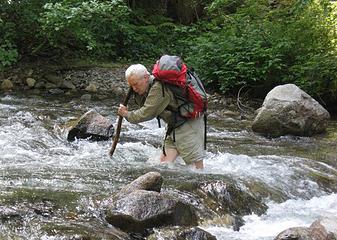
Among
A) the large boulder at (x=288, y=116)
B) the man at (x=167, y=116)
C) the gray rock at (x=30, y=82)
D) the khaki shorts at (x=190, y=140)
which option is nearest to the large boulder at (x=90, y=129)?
the man at (x=167, y=116)

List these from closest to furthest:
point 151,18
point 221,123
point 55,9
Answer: point 221,123, point 55,9, point 151,18

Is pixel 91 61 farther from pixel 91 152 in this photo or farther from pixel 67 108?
pixel 91 152

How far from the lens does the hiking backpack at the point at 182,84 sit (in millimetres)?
6152

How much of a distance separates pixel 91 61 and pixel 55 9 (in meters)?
3.44

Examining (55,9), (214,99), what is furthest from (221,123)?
(55,9)

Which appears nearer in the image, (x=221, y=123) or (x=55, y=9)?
(x=221, y=123)

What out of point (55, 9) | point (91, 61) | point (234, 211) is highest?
point (55, 9)

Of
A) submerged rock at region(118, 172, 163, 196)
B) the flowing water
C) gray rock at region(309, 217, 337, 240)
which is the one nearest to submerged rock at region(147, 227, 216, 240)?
the flowing water

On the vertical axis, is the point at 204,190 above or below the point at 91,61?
below

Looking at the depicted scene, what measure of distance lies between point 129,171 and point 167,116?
3.04 ft

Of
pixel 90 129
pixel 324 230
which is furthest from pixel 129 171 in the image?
pixel 324 230

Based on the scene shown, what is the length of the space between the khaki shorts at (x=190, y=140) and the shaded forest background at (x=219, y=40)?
241 inches

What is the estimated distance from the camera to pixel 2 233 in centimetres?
451

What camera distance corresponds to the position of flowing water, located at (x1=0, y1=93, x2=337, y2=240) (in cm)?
516
